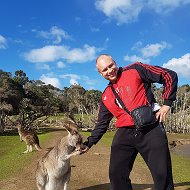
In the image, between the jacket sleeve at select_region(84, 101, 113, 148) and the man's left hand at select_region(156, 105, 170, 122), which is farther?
the jacket sleeve at select_region(84, 101, 113, 148)

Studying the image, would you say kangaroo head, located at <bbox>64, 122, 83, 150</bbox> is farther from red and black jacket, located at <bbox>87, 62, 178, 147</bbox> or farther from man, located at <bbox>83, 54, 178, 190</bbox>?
red and black jacket, located at <bbox>87, 62, 178, 147</bbox>

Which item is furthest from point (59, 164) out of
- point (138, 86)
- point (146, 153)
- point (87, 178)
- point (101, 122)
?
point (87, 178)

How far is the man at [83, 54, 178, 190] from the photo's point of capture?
17.3 feet

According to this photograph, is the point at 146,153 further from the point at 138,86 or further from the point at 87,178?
the point at 87,178

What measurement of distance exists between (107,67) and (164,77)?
87cm

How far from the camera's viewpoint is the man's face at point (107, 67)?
5.49 metres

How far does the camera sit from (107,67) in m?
5.50

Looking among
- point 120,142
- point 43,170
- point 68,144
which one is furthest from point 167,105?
point 43,170

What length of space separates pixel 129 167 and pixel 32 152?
39.1 feet

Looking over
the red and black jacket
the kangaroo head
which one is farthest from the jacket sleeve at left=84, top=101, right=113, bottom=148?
the red and black jacket

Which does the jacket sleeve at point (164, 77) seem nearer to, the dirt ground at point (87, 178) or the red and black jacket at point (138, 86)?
the red and black jacket at point (138, 86)

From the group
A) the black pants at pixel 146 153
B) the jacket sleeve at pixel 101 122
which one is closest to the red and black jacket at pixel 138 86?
the black pants at pixel 146 153

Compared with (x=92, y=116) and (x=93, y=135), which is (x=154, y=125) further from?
(x=92, y=116)

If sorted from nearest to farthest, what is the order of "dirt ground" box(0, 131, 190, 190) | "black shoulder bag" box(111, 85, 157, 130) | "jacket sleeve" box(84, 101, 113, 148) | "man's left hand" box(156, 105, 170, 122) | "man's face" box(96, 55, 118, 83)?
"black shoulder bag" box(111, 85, 157, 130)
"man's left hand" box(156, 105, 170, 122)
"man's face" box(96, 55, 118, 83)
"jacket sleeve" box(84, 101, 113, 148)
"dirt ground" box(0, 131, 190, 190)
